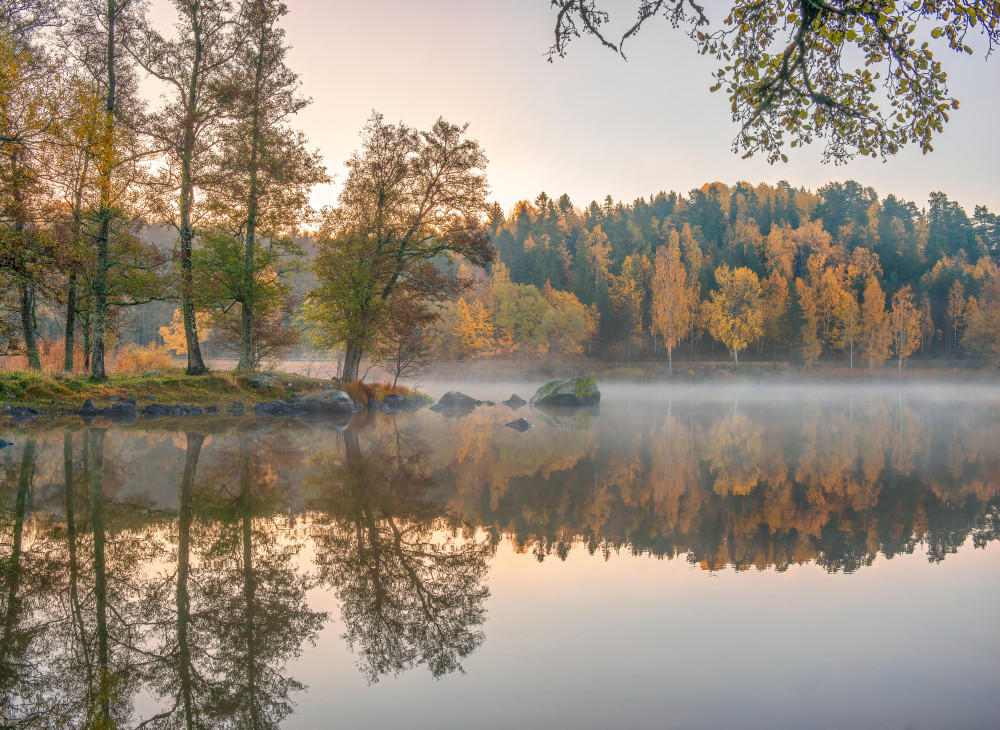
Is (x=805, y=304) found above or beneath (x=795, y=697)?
above

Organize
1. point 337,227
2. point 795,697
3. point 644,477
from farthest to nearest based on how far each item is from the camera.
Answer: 1. point 337,227
2. point 644,477
3. point 795,697

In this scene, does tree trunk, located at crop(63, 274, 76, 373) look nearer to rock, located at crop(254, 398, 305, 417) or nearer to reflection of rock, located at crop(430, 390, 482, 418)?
rock, located at crop(254, 398, 305, 417)

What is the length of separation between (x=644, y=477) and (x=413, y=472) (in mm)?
3739

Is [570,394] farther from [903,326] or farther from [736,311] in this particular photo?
[903,326]

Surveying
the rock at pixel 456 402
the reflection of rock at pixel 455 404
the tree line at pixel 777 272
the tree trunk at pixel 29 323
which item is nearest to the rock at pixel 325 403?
the reflection of rock at pixel 455 404

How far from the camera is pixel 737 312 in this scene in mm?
65812

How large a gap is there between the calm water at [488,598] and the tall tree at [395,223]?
15.5 metres

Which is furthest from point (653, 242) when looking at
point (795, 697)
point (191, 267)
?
point (795, 697)

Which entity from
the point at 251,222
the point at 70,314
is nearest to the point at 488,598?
the point at 251,222

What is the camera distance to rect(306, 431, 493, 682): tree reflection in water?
144 inches

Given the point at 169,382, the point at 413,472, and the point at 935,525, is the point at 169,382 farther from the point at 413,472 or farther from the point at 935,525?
the point at 935,525

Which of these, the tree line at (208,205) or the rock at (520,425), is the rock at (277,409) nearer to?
the tree line at (208,205)

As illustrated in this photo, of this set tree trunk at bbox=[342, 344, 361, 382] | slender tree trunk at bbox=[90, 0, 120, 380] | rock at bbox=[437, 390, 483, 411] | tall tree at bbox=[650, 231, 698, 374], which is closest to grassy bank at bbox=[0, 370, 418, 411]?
slender tree trunk at bbox=[90, 0, 120, 380]

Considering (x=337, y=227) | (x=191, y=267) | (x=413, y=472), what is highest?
(x=337, y=227)
